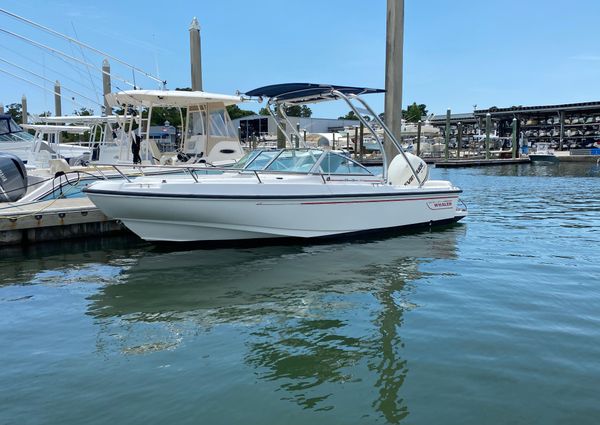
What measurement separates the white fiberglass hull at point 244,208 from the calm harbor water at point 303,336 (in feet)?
1.41

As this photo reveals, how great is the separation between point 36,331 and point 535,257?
26.1 ft

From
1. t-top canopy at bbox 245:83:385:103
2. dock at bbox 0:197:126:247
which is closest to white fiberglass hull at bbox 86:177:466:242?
t-top canopy at bbox 245:83:385:103

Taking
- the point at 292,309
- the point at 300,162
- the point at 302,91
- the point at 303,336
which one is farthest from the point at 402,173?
the point at 303,336

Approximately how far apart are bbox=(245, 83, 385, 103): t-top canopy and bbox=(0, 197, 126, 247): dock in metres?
4.48

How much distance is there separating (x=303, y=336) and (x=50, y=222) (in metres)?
7.62

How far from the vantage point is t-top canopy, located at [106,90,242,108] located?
14.3 meters

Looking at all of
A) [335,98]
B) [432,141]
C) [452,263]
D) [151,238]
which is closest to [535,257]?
[452,263]

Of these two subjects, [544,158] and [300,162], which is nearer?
[300,162]

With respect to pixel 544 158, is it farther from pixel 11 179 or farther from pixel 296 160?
pixel 11 179

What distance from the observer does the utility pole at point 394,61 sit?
15.9 meters

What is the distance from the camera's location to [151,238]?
9617 mm

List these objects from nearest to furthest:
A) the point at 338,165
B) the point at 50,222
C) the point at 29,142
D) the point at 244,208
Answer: the point at 244,208
the point at 338,165
the point at 50,222
the point at 29,142

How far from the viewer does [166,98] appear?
574 inches

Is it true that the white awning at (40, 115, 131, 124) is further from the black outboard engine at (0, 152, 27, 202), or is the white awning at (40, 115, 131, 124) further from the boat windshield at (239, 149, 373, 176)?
the boat windshield at (239, 149, 373, 176)
